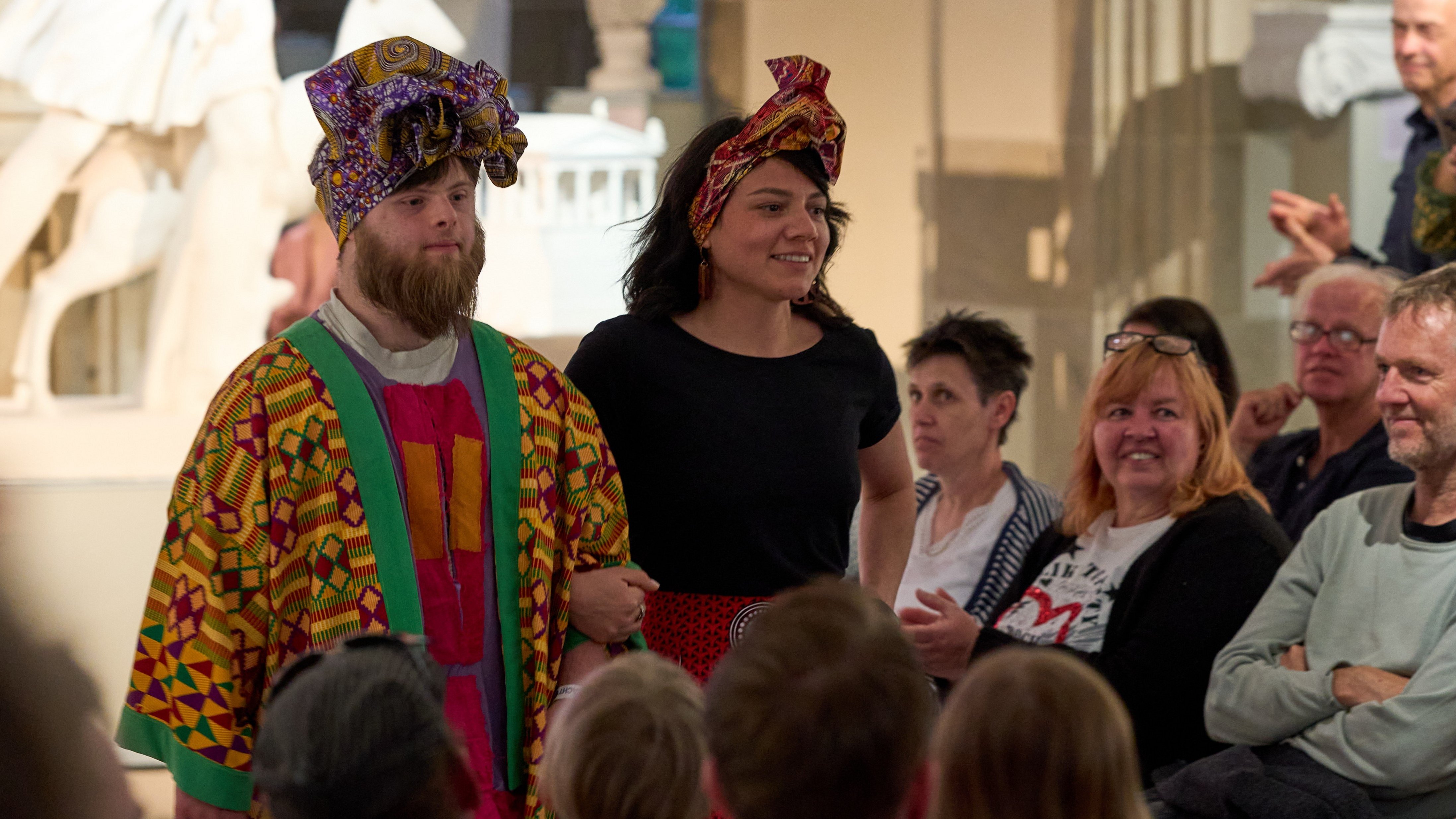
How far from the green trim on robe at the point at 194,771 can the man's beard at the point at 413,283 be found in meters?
0.63

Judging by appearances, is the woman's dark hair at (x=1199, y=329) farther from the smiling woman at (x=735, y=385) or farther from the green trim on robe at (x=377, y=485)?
the green trim on robe at (x=377, y=485)

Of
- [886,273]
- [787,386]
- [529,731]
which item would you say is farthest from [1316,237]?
[529,731]

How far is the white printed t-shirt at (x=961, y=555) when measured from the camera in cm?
368

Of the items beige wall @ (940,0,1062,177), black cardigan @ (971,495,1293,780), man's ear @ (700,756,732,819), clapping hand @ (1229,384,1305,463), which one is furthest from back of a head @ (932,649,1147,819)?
beige wall @ (940,0,1062,177)

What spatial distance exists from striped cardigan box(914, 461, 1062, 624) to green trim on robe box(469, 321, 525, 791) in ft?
5.34

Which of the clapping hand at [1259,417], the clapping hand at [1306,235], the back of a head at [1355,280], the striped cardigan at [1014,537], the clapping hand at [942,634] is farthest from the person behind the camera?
the clapping hand at [1306,235]

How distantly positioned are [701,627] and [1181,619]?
1.13 metres

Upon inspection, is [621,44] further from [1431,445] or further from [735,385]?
[1431,445]

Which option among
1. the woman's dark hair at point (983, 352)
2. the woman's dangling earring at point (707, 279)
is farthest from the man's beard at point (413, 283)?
the woman's dark hair at point (983, 352)

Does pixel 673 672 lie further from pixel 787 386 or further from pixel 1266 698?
pixel 1266 698

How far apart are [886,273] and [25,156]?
327 cm

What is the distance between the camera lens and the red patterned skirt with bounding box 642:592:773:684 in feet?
7.73

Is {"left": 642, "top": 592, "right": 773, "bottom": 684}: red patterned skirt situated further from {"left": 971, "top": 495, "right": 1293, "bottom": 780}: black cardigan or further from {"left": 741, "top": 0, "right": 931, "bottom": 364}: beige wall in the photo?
{"left": 741, "top": 0, "right": 931, "bottom": 364}: beige wall

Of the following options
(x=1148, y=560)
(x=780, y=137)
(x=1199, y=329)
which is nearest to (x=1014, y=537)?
(x=1148, y=560)
